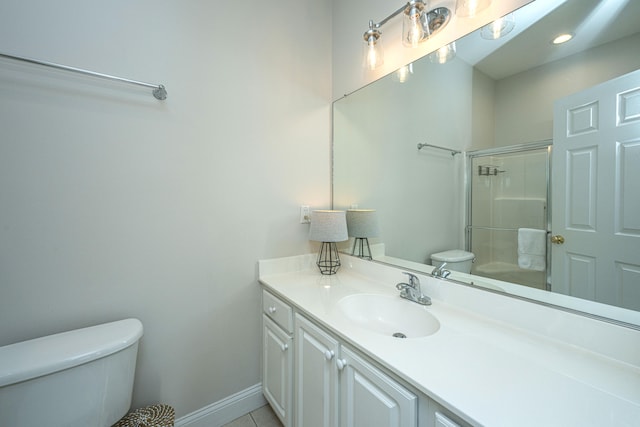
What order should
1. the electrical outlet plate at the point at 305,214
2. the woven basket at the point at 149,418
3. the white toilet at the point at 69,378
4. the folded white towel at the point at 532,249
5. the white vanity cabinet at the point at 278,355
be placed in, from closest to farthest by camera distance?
the white toilet at the point at 69,378 < the folded white towel at the point at 532,249 < the woven basket at the point at 149,418 < the white vanity cabinet at the point at 278,355 < the electrical outlet plate at the point at 305,214

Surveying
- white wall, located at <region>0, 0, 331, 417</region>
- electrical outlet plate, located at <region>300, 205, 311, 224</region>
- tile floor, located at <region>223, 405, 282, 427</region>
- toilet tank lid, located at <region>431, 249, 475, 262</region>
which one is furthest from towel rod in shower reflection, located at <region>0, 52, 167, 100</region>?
tile floor, located at <region>223, 405, 282, 427</region>

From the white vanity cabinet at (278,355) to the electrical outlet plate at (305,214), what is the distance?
51 centimetres

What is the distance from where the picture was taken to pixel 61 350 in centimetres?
89

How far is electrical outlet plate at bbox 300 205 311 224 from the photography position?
168 centimetres

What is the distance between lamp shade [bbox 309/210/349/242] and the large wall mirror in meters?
0.35

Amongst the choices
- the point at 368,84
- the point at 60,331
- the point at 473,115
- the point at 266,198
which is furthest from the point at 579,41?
the point at 60,331

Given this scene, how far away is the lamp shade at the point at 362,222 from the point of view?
1567mm

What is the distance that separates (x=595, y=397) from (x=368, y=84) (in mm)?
1585

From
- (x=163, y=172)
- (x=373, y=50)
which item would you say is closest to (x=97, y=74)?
(x=163, y=172)

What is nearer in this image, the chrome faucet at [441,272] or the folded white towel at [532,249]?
the folded white towel at [532,249]

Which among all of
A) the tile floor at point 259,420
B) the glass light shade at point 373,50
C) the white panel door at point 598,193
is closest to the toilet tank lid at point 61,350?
the tile floor at point 259,420

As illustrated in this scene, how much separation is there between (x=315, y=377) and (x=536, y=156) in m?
1.18

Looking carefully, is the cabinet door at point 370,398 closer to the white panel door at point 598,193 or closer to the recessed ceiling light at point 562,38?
the white panel door at point 598,193

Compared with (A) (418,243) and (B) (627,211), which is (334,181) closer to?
(A) (418,243)
